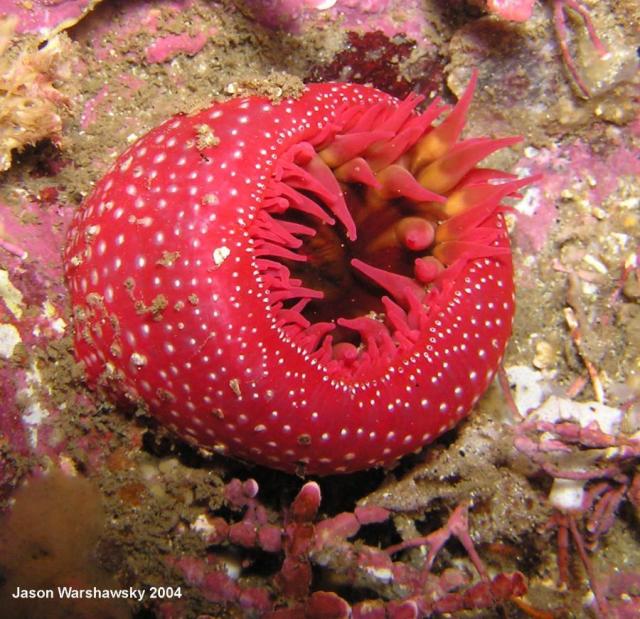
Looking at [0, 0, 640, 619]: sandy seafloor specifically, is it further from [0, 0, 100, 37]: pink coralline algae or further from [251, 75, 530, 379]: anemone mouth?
[251, 75, 530, 379]: anemone mouth

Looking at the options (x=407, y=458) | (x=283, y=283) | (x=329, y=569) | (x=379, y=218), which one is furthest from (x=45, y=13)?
(x=329, y=569)

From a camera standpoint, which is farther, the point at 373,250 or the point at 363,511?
the point at 373,250

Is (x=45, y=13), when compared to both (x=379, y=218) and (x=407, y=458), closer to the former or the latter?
(x=379, y=218)

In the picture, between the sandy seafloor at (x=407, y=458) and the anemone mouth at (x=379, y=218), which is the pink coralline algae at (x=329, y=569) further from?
the anemone mouth at (x=379, y=218)

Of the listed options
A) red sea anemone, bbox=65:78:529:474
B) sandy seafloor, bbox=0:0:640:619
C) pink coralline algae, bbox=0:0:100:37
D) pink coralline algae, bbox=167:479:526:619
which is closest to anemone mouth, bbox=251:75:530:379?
red sea anemone, bbox=65:78:529:474

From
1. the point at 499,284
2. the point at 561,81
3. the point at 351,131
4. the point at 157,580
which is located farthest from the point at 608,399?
the point at 157,580

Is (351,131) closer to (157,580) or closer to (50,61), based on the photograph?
(50,61)

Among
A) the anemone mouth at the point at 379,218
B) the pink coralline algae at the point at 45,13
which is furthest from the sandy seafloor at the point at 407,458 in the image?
the anemone mouth at the point at 379,218
